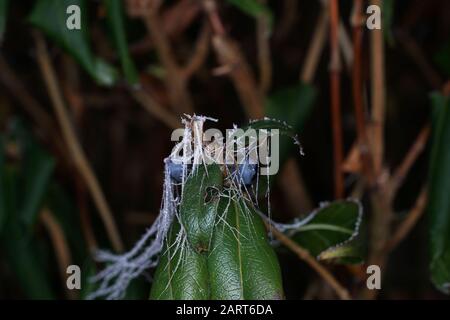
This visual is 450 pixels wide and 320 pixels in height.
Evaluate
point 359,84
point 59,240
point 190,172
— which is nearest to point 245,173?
point 190,172

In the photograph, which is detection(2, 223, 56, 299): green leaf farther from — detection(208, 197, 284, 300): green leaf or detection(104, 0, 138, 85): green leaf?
detection(208, 197, 284, 300): green leaf

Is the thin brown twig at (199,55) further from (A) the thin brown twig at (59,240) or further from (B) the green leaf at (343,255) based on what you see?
(B) the green leaf at (343,255)

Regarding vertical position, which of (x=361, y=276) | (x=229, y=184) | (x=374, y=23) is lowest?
(x=361, y=276)

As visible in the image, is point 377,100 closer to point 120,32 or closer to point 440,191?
point 440,191

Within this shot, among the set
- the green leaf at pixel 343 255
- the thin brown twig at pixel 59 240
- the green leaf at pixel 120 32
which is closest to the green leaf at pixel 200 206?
the green leaf at pixel 343 255

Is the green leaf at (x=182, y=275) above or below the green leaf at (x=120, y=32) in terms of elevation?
below
